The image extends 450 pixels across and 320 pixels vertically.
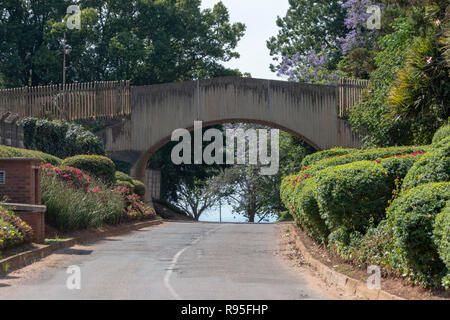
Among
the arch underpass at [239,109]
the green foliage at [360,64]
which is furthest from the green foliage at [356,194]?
the green foliage at [360,64]

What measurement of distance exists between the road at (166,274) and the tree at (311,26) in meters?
32.3

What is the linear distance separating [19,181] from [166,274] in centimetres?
614

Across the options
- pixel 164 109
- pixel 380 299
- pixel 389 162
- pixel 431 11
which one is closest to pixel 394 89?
pixel 431 11

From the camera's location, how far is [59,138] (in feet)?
93.5

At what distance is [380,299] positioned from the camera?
30.4 ft

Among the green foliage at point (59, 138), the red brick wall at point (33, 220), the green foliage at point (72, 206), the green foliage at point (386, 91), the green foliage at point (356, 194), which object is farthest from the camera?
the green foliage at point (59, 138)

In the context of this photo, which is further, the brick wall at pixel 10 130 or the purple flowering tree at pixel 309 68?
the purple flowering tree at pixel 309 68

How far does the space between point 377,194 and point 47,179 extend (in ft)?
32.9

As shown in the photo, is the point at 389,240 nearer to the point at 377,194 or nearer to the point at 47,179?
the point at 377,194

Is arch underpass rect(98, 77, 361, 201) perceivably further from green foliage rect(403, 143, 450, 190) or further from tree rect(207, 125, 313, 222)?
green foliage rect(403, 143, 450, 190)

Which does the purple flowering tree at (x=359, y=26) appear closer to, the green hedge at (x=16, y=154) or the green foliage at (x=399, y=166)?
the green hedge at (x=16, y=154)

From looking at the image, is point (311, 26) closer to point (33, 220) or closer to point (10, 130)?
point (10, 130)

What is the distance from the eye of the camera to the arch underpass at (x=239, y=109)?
3145cm

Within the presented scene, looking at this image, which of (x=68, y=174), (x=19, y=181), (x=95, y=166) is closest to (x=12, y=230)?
(x=19, y=181)
